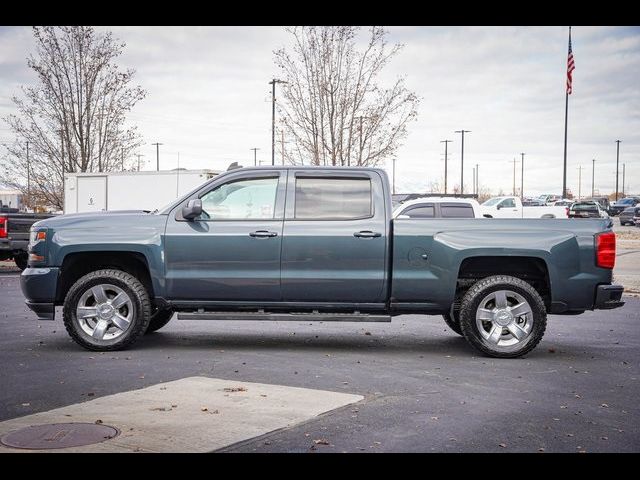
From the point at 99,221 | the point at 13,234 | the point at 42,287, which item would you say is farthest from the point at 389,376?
the point at 13,234

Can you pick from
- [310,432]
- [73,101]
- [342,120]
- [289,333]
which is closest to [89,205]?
[73,101]

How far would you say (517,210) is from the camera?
130 feet

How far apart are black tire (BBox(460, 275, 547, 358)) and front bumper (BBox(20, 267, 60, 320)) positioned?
14.6ft

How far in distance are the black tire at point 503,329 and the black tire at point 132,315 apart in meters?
3.44

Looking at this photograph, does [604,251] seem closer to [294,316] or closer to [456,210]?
[294,316]

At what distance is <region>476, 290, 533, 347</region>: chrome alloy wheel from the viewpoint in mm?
8812

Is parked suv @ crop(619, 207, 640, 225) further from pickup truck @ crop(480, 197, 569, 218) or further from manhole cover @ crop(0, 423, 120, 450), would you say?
manhole cover @ crop(0, 423, 120, 450)

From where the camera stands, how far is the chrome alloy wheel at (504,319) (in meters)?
8.81

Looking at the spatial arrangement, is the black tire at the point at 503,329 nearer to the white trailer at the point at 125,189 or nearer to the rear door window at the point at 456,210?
the rear door window at the point at 456,210

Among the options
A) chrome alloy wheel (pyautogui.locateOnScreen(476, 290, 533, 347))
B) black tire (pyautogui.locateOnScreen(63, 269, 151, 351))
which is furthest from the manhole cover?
chrome alloy wheel (pyautogui.locateOnScreen(476, 290, 533, 347))

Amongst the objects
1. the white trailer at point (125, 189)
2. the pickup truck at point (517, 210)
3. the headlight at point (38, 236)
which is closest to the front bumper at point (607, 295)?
the headlight at point (38, 236)

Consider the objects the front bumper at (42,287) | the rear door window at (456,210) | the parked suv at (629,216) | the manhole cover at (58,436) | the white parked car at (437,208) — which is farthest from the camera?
the parked suv at (629,216)

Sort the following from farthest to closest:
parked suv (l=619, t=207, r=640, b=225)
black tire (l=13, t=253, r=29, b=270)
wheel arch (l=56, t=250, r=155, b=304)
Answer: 1. parked suv (l=619, t=207, r=640, b=225)
2. black tire (l=13, t=253, r=29, b=270)
3. wheel arch (l=56, t=250, r=155, b=304)
